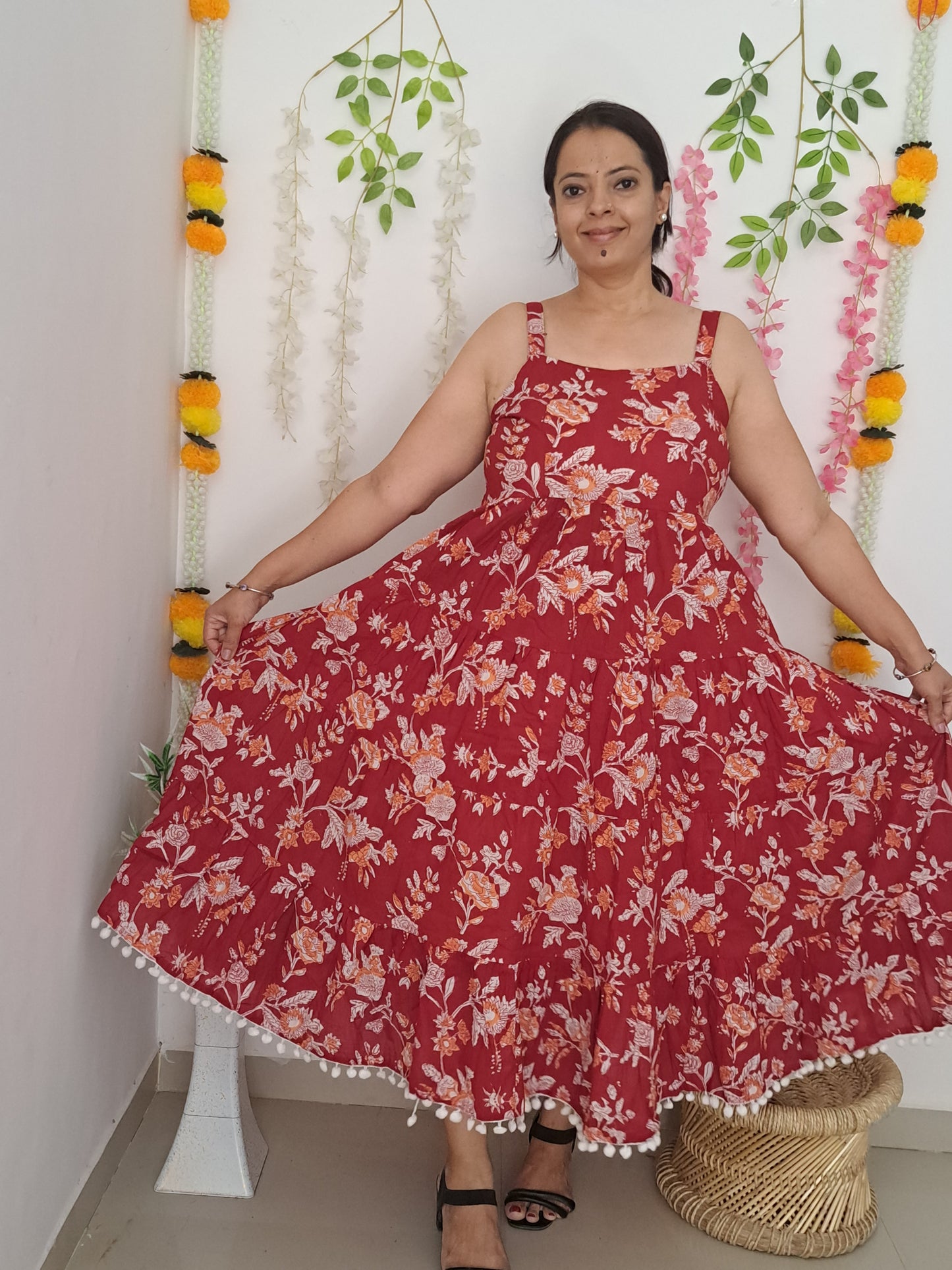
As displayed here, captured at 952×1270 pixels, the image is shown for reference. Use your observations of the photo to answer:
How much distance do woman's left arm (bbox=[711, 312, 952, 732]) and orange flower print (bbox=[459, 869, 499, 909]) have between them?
2.68ft

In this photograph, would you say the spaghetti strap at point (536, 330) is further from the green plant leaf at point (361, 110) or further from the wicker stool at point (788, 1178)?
the wicker stool at point (788, 1178)

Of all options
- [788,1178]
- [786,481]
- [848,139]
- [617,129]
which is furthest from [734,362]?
[788,1178]

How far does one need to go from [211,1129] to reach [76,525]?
108cm

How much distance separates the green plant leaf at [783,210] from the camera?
217cm

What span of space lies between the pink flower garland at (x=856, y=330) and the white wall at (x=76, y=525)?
1.31 meters

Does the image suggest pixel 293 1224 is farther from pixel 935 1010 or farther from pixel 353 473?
pixel 353 473

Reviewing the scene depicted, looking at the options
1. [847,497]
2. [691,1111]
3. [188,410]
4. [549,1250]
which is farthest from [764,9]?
[549,1250]

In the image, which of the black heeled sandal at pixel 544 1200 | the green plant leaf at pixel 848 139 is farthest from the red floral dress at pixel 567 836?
the green plant leaf at pixel 848 139

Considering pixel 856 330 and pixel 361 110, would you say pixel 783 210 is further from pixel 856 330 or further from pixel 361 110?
pixel 361 110

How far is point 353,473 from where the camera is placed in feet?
7.52

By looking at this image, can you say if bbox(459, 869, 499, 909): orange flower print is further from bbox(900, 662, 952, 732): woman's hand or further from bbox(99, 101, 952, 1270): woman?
bbox(900, 662, 952, 732): woman's hand

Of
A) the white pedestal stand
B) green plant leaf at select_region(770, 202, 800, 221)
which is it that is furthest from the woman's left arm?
the white pedestal stand

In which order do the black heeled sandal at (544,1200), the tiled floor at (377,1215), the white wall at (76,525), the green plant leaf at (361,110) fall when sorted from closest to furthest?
the white wall at (76,525) < the tiled floor at (377,1215) < the black heeled sandal at (544,1200) < the green plant leaf at (361,110)

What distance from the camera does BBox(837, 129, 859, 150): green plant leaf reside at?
85.0 inches
